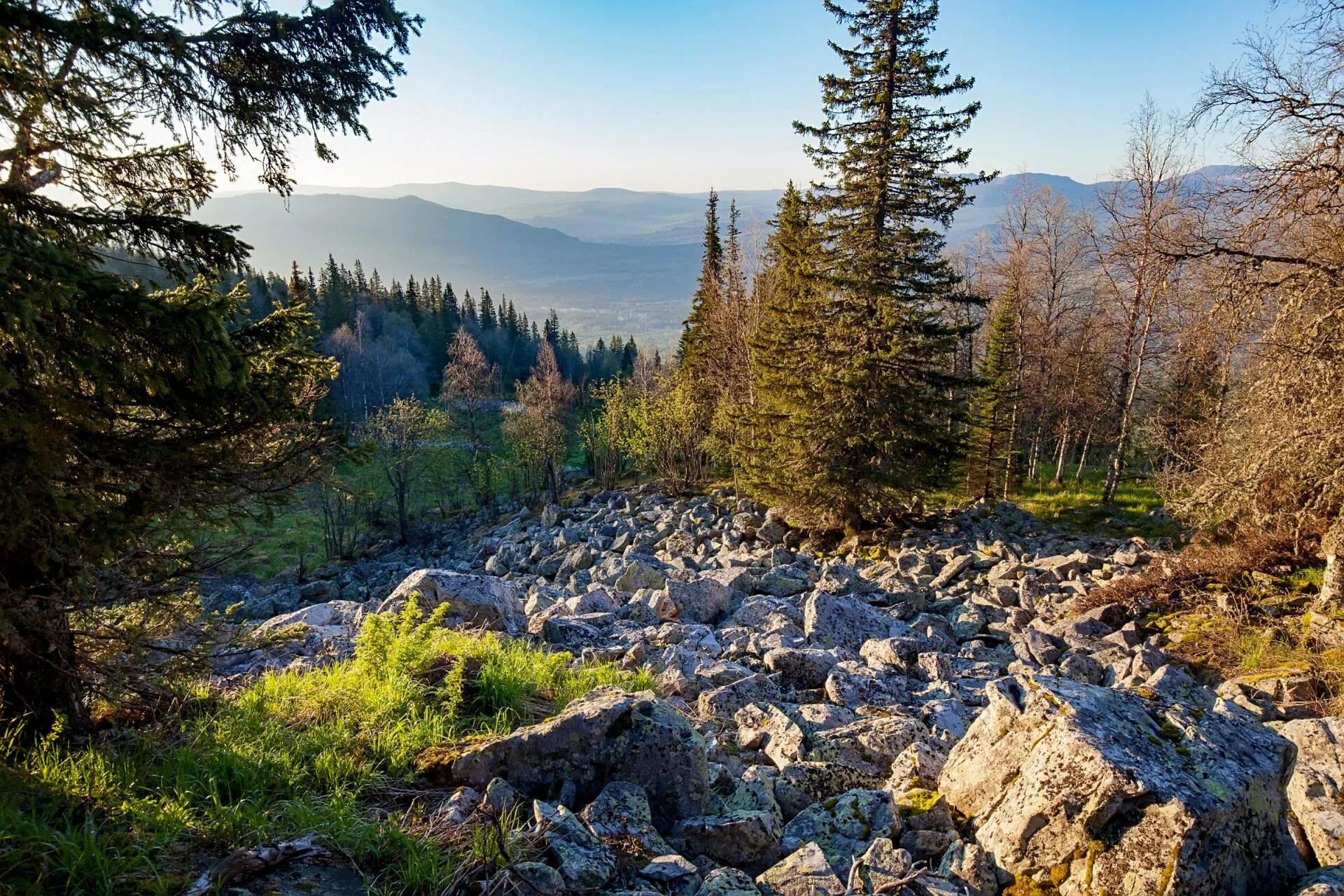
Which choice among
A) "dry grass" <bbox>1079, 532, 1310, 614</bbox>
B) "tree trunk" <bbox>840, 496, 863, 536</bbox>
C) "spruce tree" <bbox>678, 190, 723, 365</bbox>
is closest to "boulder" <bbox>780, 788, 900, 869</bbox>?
"dry grass" <bbox>1079, 532, 1310, 614</bbox>

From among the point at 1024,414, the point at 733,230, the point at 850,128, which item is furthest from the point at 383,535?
the point at 1024,414

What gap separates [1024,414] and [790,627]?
24.0 metres

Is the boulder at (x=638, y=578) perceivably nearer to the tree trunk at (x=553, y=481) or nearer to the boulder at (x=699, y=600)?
the boulder at (x=699, y=600)

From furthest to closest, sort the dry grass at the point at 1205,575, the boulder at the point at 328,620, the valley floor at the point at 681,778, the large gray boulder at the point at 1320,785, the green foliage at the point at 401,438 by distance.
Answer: the green foliage at the point at 401,438
the dry grass at the point at 1205,575
the boulder at the point at 328,620
the large gray boulder at the point at 1320,785
the valley floor at the point at 681,778

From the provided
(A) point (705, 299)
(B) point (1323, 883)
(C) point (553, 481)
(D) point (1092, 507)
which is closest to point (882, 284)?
(D) point (1092, 507)

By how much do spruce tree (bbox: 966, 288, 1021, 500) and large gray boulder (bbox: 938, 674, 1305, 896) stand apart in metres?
20.6

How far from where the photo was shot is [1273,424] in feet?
28.6

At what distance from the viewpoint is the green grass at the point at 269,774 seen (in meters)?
2.74

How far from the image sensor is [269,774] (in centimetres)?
357

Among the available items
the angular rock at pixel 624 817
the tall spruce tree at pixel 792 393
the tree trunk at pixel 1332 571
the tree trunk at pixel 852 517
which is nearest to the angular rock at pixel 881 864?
the angular rock at pixel 624 817

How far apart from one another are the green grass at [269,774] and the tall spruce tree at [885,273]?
12379mm

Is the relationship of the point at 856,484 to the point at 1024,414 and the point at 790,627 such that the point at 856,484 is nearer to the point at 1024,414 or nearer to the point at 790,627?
the point at 790,627

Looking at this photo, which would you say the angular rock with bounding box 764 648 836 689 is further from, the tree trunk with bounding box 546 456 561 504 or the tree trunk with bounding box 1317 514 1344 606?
the tree trunk with bounding box 546 456 561 504

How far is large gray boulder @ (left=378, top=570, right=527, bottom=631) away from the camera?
28.1 feet
